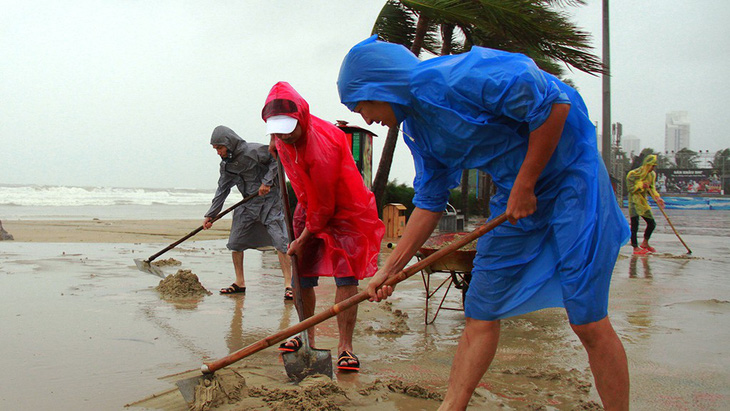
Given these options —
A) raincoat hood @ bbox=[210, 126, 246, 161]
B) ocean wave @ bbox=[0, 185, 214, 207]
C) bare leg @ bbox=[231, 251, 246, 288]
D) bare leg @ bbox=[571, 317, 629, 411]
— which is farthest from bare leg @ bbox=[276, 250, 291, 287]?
ocean wave @ bbox=[0, 185, 214, 207]

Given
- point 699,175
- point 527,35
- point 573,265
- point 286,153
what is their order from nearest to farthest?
point 573,265 → point 286,153 → point 527,35 → point 699,175

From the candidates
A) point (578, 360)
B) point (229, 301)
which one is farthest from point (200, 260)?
point (578, 360)

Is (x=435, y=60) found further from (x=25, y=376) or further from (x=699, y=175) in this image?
(x=699, y=175)

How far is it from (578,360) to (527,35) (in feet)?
29.2

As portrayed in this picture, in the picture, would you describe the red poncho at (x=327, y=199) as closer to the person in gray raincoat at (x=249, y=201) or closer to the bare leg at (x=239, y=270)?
the person in gray raincoat at (x=249, y=201)

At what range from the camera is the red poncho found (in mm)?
3549

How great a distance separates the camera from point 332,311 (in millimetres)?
2707

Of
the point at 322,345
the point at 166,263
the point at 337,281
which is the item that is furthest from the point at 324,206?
the point at 166,263

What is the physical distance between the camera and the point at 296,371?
3.36 m

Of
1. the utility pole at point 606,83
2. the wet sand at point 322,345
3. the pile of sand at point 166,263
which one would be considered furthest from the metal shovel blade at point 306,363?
the utility pole at point 606,83

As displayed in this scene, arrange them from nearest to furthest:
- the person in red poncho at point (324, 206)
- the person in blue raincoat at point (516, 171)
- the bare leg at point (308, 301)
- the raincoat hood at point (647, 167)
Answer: the person in blue raincoat at point (516, 171), the person in red poncho at point (324, 206), the bare leg at point (308, 301), the raincoat hood at point (647, 167)

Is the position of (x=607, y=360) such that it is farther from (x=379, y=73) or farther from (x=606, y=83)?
(x=606, y=83)

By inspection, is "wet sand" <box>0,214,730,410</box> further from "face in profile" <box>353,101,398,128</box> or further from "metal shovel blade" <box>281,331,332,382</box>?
"face in profile" <box>353,101,398,128</box>

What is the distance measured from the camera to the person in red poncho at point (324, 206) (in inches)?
138
